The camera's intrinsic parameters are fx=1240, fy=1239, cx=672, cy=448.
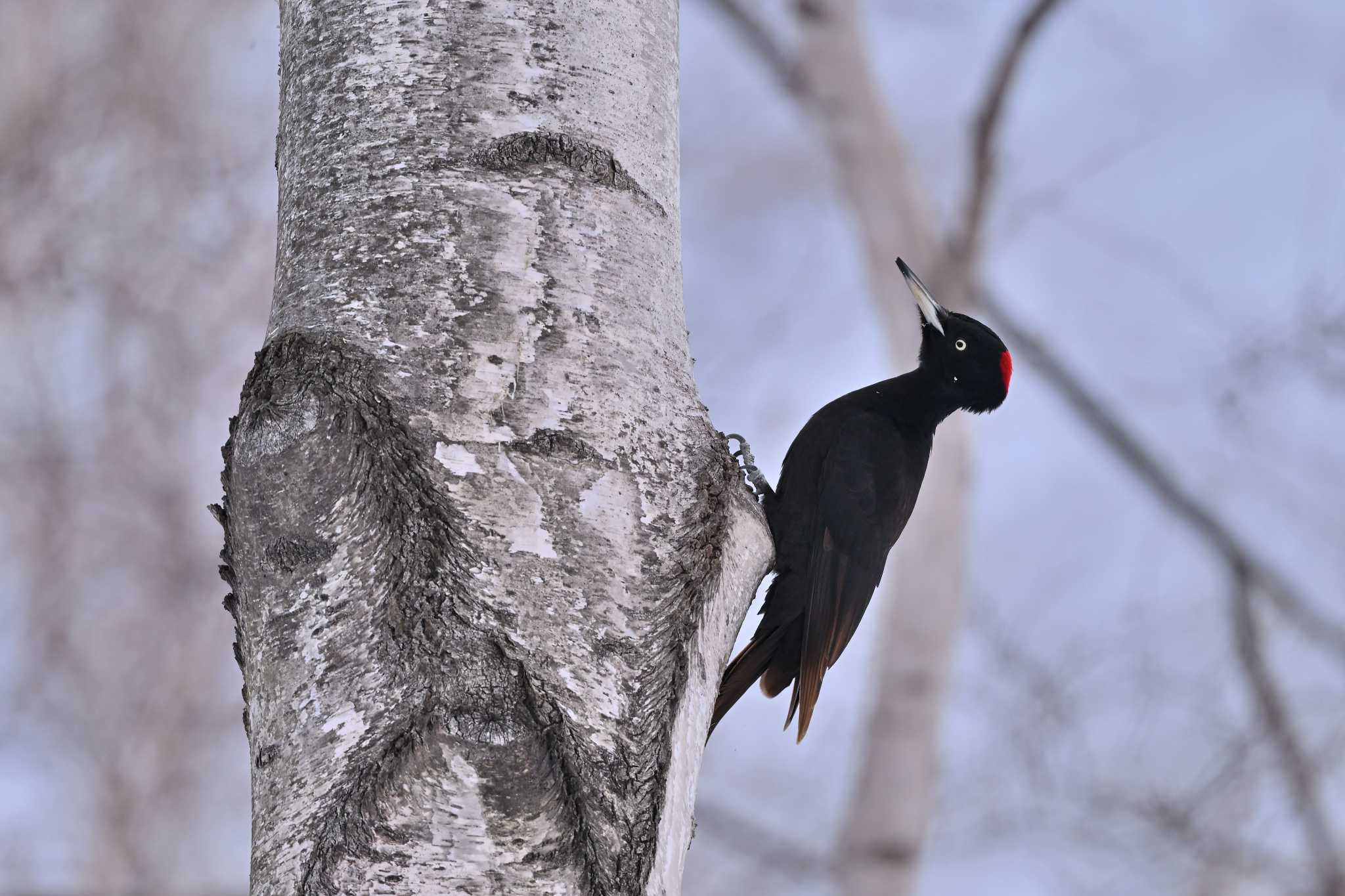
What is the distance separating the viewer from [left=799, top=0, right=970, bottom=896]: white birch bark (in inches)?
213

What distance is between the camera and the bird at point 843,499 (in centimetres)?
286

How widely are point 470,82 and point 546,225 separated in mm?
183

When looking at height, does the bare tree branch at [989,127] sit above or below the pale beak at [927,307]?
above

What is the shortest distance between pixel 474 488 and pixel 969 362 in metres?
2.43

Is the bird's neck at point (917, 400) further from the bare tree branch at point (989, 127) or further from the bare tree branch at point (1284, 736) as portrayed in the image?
the bare tree branch at point (1284, 736)

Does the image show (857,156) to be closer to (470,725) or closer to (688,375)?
(688,375)

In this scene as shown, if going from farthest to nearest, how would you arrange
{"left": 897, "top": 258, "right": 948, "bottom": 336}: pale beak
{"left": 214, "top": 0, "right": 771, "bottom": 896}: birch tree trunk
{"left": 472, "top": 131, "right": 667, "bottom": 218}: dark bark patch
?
{"left": 897, "top": 258, "right": 948, "bottom": 336}: pale beak
{"left": 472, "top": 131, "right": 667, "bottom": 218}: dark bark patch
{"left": 214, "top": 0, "right": 771, "bottom": 896}: birch tree trunk

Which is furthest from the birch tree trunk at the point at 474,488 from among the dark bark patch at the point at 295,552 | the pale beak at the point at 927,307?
the pale beak at the point at 927,307

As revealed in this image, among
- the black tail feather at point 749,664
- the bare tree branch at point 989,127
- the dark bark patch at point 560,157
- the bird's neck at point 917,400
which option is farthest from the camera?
the bare tree branch at point 989,127

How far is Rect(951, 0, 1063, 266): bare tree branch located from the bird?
1.99 meters

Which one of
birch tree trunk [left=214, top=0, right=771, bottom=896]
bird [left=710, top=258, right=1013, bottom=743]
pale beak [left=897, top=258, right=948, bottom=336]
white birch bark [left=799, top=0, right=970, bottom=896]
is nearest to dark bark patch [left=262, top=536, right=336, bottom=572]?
birch tree trunk [left=214, top=0, right=771, bottom=896]

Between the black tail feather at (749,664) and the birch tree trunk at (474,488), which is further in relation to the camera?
the black tail feather at (749,664)

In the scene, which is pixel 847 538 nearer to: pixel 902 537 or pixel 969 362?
pixel 969 362

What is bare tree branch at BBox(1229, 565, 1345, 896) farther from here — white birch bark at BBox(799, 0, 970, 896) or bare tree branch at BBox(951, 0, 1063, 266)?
bare tree branch at BBox(951, 0, 1063, 266)
